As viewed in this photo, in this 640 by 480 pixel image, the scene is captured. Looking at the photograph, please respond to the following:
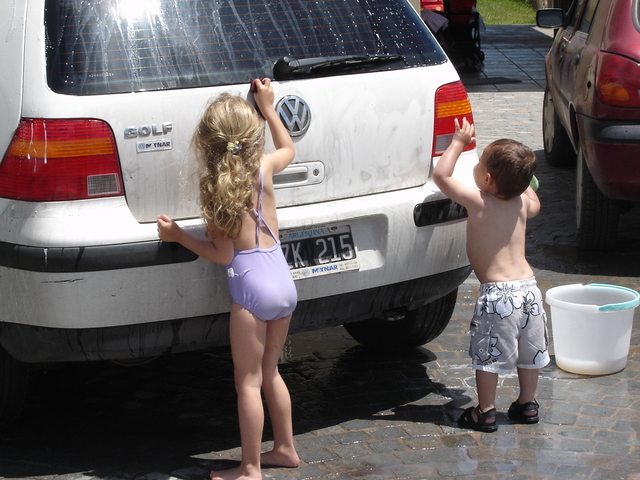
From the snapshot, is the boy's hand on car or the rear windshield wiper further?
the boy's hand on car

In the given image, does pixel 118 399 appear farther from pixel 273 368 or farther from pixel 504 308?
pixel 504 308

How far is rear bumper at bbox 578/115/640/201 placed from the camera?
513 centimetres

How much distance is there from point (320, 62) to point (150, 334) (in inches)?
42.8

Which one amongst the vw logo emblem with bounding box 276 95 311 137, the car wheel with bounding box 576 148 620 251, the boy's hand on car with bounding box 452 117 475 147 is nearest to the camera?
the vw logo emblem with bounding box 276 95 311 137

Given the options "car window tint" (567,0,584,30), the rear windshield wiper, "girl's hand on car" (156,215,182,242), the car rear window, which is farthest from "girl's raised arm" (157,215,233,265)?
"car window tint" (567,0,584,30)

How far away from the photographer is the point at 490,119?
35.5 feet

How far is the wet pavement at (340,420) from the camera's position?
3.33 metres

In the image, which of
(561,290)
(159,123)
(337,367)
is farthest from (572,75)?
(159,123)

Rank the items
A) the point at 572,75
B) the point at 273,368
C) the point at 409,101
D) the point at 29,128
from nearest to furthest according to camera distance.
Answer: the point at 29,128 → the point at 273,368 → the point at 409,101 → the point at 572,75

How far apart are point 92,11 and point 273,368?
4.27ft

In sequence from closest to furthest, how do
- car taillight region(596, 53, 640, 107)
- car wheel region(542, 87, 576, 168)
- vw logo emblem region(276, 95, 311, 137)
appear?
vw logo emblem region(276, 95, 311, 137), car taillight region(596, 53, 640, 107), car wheel region(542, 87, 576, 168)

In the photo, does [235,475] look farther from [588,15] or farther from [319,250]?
[588,15]

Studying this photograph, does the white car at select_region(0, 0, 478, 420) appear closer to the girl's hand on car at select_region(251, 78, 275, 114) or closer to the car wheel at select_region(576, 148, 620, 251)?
the girl's hand on car at select_region(251, 78, 275, 114)

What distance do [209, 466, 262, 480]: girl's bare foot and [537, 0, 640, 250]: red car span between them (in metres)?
2.91
